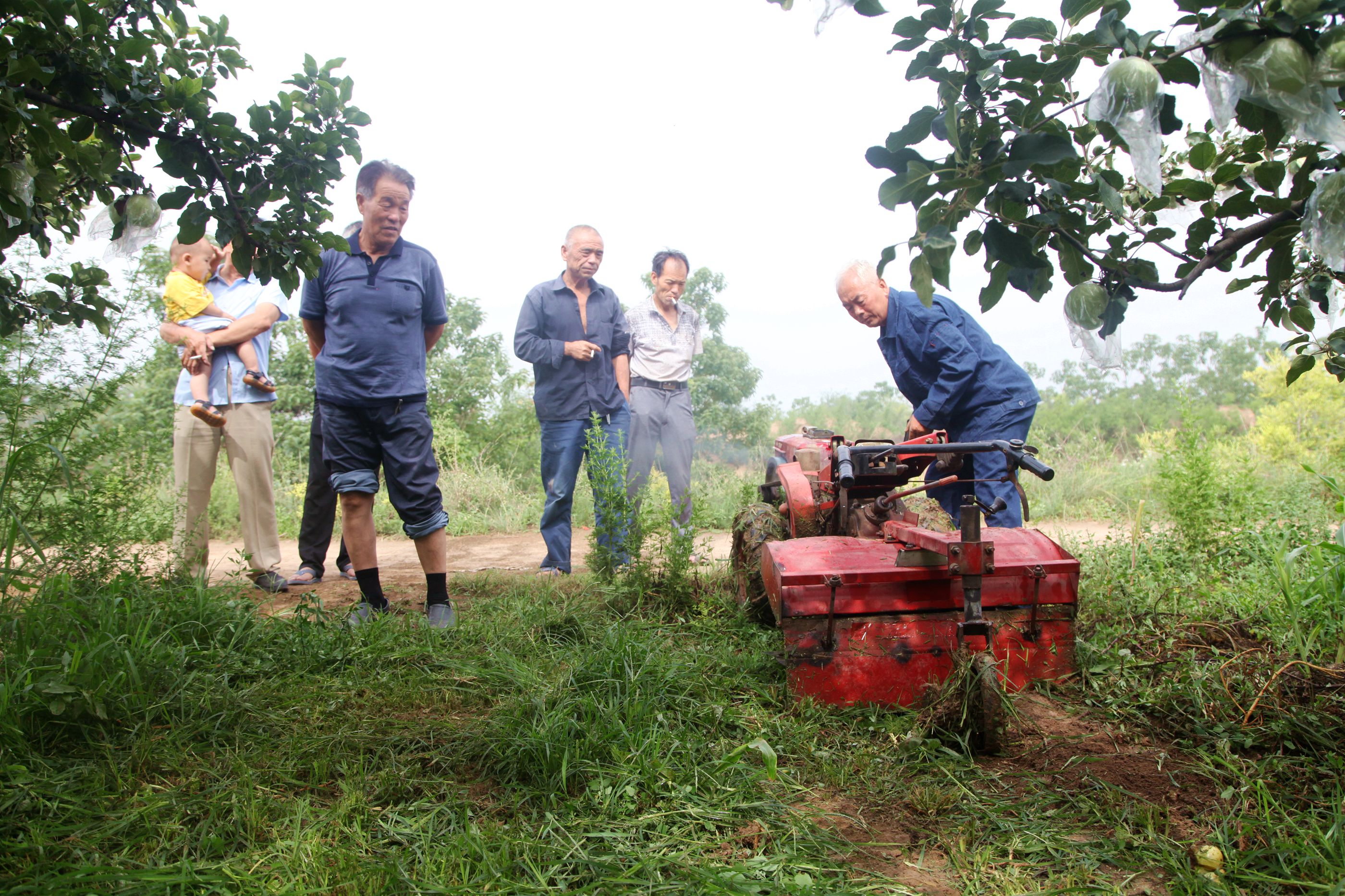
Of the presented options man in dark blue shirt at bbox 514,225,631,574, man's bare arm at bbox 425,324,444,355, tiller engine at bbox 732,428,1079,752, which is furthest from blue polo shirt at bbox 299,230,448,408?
tiller engine at bbox 732,428,1079,752

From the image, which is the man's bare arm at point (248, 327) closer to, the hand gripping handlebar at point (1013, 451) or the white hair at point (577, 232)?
the white hair at point (577, 232)

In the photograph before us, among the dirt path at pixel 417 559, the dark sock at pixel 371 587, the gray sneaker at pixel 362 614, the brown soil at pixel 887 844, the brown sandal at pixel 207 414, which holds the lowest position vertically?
the brown soil at pixel 887 844

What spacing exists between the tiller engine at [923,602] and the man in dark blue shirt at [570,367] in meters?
2.25

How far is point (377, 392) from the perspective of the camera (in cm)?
375

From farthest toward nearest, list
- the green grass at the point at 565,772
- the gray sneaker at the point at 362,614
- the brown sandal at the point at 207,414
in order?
the brown sandal at the point at 207,414 < the gray sneaker at the point at 362,614 < the green grass at the point at 565,772

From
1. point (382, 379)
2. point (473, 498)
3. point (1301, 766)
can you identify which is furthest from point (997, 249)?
point (473, 498)

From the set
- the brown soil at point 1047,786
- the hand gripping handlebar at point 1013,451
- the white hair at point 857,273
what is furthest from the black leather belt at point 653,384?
the brown soil at point 1047,786

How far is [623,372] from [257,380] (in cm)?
214

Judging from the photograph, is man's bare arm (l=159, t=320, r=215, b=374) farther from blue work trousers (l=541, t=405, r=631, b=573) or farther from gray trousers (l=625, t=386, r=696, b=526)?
gray trousers (l=625, t=386, r=696, b=526)

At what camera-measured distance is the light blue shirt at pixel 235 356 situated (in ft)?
15.1

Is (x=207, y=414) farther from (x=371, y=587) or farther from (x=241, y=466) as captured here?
(x=371, y=587)

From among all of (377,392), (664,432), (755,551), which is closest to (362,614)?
(377,392)

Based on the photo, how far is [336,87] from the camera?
2.41 m

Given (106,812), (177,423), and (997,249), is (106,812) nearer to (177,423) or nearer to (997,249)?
(997,249)
